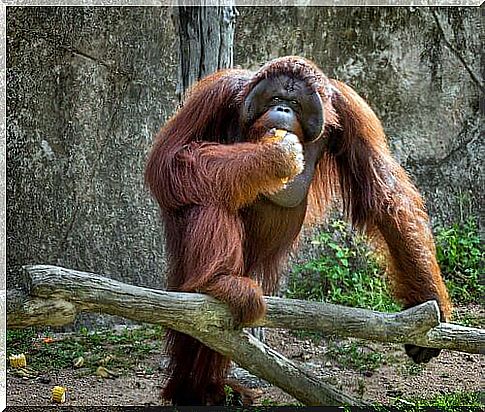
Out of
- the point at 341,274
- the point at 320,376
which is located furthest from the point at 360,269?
the point at 320,376

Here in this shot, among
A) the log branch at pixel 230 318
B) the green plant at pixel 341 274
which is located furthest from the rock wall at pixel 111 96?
the log branch at pixel 230 318

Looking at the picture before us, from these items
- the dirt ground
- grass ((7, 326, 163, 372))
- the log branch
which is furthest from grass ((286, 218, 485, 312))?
the log branch

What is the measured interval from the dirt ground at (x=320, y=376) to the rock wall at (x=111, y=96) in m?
0.73

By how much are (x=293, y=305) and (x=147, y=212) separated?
1927 mm

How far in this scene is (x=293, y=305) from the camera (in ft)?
7.86

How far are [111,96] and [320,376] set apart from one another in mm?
1751

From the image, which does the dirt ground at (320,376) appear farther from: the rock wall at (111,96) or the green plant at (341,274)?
the rock wall at (111,96)

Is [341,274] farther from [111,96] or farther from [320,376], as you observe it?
[111,96]

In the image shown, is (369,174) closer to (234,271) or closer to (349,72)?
(234,271)

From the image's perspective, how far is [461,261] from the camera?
4.48 m

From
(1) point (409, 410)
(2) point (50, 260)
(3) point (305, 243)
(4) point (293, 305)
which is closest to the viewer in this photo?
(4) point (293, 305)

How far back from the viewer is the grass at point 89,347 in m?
Answer: 3.67

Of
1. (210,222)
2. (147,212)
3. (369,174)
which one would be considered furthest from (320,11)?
(210,222)

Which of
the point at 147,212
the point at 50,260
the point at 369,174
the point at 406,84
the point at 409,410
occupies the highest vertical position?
the point at 406,84
